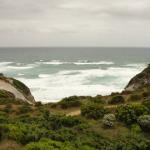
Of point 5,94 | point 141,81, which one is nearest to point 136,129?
point 5,94

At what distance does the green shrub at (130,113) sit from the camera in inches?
933

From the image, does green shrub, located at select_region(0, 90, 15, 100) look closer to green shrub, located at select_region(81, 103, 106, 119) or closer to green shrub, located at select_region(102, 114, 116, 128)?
green shrub, located at select_region(81, 103, 106, 119)

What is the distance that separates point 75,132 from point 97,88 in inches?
1921

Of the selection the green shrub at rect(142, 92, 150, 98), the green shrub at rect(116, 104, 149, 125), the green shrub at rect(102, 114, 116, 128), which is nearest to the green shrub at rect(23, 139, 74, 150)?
the green shrub at rect(102, 114, 116, 128)

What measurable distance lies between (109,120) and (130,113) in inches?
68.8

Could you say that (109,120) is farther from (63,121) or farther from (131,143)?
(131,143)

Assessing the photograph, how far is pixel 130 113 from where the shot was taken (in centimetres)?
2412

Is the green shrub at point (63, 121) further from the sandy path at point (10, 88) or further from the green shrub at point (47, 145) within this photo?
the sandy path at point (10, 88)

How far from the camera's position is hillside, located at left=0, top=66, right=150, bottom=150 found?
18.8m

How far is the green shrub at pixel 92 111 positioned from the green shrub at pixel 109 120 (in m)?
1.10

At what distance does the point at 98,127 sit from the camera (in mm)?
22922

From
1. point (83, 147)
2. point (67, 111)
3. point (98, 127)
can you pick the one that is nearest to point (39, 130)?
point (83, 147)

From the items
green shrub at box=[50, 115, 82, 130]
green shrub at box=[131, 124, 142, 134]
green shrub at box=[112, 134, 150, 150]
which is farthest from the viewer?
green shrub at box=[50, 115, 82, 130]

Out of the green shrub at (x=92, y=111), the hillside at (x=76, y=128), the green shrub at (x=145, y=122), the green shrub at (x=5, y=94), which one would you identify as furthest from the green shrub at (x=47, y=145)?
the green shrub at (x=5, y=94)
